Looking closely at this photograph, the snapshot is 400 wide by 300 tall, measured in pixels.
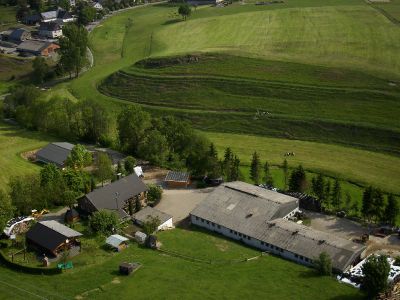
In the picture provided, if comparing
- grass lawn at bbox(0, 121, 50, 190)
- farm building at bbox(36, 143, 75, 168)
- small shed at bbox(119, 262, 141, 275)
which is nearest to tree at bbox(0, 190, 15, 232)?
grass lawn at bbox(0, 121, 50, 190)

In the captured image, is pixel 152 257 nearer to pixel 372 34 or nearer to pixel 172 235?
pixel 172 235

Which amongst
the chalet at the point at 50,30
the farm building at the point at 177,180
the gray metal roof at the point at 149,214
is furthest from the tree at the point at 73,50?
the gray metal roof at the point at 149,214

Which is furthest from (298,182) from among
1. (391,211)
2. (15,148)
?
(15,148)

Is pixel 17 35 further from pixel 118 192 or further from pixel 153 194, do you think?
pixel 118 192

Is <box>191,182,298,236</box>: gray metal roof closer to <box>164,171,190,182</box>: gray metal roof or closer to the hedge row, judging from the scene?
<box>164,171,190,182</box>: gray metal roof

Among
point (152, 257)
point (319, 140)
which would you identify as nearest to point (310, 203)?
point (152, 257)

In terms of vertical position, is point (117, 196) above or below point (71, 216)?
above

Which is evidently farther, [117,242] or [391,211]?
[391,211]
